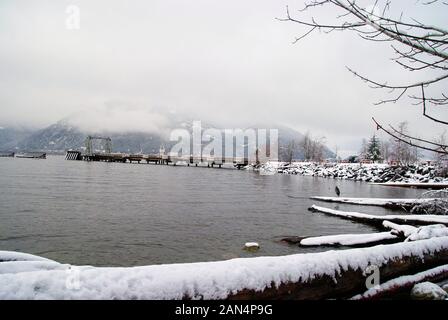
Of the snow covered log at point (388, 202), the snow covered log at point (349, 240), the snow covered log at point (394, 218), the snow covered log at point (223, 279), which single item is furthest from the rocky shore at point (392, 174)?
the snow covered log at point (223, 279)

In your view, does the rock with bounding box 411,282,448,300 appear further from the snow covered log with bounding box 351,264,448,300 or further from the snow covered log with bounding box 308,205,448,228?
the snow covered log with bounding box 308,205,448,228

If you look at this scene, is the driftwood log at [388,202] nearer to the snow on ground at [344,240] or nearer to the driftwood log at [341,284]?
the snow on ground at [344,240]

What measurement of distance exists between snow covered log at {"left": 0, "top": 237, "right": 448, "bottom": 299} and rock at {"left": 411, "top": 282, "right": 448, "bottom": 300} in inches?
16.2

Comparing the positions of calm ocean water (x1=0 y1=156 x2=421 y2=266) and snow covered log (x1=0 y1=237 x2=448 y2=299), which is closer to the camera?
snow covered log (x1=0 y1=237 x2=448 y2=299)

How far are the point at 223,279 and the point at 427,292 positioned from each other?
3.33m

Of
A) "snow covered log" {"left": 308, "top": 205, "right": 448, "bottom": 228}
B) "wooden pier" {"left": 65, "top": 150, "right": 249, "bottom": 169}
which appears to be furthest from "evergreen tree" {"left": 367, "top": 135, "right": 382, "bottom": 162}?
"snow covered log" {"left": 308, "top": 205, "right": 448, "bottom": 228}

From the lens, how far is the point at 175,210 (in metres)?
15.8

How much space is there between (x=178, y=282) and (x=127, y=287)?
1.80ft

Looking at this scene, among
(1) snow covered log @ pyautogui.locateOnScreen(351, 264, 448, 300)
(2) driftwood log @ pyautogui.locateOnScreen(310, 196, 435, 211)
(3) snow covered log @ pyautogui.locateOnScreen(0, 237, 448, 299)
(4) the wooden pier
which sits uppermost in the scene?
(4) the wooden pier

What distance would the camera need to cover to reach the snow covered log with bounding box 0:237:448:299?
2.85 metres

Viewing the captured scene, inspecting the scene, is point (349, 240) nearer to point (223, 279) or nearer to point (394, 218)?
point (394, 218)

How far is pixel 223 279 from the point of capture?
3.46 metres

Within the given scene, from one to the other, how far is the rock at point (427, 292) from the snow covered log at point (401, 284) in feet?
0.77

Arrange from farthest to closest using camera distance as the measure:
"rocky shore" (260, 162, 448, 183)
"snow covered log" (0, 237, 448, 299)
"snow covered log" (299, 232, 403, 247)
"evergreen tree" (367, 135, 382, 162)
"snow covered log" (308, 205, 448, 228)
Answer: "evergreen tree" (367, 135, 382, 162), "rocky shore" (260, 162, 448, 183), "snow covered log" (308, 205, 448, 228), "snow covered log" (299, 232, 403, 247), "snow covered log" (0, 237, 448, 299)
